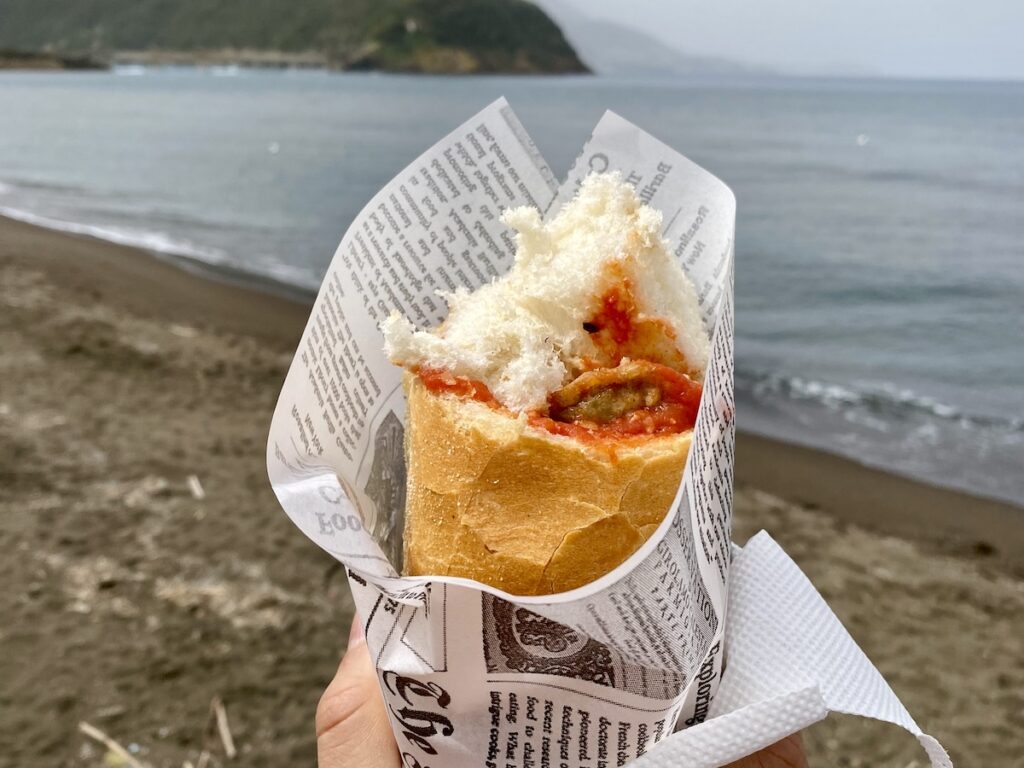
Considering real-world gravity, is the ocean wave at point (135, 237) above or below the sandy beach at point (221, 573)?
below

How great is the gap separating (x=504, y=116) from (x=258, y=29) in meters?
123

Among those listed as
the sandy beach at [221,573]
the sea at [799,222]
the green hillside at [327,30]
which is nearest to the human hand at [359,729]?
the sandy beach at [221,573]

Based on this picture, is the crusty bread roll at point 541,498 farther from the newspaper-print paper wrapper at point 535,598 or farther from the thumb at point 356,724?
the thumb at point 356,724

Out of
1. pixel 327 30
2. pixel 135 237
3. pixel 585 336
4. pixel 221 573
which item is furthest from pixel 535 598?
pixel 327 30

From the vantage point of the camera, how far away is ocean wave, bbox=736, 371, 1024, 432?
9.35 metres

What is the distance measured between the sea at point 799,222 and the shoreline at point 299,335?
16.9 inches

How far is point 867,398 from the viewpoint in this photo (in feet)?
32.2

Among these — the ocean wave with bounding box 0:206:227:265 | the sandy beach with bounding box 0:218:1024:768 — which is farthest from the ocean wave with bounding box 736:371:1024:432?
the ocean wave with bounding box 0:206:227:265

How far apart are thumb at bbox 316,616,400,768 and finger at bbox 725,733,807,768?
821 millimetres

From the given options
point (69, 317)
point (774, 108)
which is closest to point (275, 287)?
point (69, 317)

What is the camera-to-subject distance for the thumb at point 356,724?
189 cm

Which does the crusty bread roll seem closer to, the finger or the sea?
the finger

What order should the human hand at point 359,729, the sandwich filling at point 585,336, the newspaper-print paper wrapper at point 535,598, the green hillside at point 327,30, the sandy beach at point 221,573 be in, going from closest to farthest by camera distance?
the newspaper-print paper wrapper at point 535,598 → the sandwich filling at point 585,336 → the human hand at point 359,729 → the sandy beach at point 221,573 → the green hillside at point 327,30

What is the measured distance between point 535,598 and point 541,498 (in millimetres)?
289
